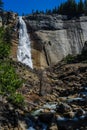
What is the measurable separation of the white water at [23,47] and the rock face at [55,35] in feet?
4.09

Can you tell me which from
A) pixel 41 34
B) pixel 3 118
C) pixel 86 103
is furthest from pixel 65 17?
pixel 3 118

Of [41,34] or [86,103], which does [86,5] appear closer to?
[41,34]

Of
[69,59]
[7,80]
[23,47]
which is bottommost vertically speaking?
[69,59]

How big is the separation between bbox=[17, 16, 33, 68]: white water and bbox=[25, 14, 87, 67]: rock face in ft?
4.09

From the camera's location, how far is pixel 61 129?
134ft

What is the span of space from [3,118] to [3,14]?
58.7 m

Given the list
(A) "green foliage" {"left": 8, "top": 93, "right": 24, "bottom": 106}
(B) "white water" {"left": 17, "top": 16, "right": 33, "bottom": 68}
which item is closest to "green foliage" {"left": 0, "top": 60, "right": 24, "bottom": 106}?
(A) "green foliage" {"left": 8, "top": 93, "right": 24, "bottom": 106}

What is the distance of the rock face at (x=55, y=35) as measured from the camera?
306 feet

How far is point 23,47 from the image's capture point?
93250 millimetres

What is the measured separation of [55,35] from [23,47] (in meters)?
9.83

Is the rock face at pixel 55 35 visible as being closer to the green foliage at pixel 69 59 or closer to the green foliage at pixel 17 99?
the green foliage at pixel 69 59

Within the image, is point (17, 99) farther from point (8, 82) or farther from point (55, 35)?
point (55, 35)

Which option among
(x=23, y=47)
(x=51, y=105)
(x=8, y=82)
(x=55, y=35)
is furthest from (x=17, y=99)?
(x=55, y=35)

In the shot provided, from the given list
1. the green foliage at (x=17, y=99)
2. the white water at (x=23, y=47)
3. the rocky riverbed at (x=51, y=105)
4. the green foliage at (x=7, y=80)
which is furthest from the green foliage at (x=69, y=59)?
the green foliage at (x=7, y=80)
